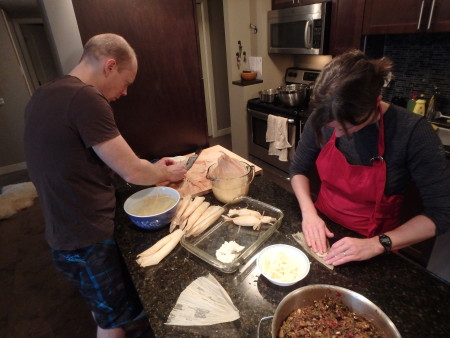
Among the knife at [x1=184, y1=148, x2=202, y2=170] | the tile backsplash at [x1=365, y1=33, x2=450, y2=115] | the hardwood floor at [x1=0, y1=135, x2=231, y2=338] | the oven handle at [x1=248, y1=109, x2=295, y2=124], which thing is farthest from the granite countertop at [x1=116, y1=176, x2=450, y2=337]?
the oven handle at [x1=248, y1=109, x2=295, y2=124]

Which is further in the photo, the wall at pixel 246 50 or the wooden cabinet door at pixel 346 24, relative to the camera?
the wall at pixel 246 50

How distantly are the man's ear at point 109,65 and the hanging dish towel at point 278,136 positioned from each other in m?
1.90

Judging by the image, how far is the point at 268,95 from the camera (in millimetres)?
3016

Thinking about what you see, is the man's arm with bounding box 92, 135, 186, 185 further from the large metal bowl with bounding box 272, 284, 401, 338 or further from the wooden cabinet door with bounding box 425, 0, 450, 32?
the wooden cabinet door with bounding box 425, 0, 450, 32

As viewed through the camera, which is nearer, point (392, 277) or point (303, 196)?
point (392, 277)

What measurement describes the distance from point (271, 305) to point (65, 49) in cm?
146

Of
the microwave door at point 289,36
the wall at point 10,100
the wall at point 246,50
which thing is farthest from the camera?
the wall at point 10,100

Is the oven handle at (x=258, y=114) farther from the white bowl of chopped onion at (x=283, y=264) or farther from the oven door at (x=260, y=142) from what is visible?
the white bowl of chopped onion at (x=283, y=264)

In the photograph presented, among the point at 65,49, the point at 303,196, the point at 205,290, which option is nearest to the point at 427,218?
the point at 303,196

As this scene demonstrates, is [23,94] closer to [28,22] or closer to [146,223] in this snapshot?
[28,22]

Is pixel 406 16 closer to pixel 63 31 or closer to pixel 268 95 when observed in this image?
pixel 268 95

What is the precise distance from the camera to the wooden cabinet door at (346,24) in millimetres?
2172

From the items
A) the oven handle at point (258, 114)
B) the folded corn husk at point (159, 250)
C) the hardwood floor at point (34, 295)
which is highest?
the folded corn husk at point (159, 250)

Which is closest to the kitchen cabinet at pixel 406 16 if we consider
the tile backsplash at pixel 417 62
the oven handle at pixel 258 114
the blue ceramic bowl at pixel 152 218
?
the tile backsplash at pixel 417 62
